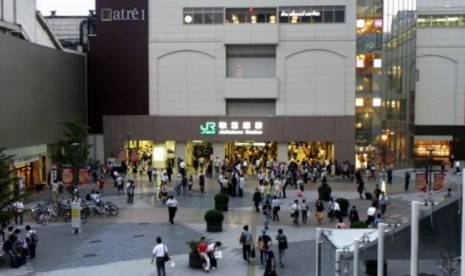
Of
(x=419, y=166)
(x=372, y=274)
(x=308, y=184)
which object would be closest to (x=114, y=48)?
(x=308, y=184)

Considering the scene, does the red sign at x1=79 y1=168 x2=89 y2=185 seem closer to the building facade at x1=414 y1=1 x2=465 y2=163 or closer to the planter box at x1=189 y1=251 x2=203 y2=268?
the planter box at x1=189 y1=251 x2=203 y2=268

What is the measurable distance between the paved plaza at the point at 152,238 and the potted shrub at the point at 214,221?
0.30 meters

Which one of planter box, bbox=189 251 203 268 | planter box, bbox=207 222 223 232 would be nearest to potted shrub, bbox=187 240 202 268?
planter box, bbox=189 251 203 268

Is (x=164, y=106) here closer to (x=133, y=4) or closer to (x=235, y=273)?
(x=133, y=4)

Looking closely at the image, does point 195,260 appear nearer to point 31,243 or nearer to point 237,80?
point 31,243

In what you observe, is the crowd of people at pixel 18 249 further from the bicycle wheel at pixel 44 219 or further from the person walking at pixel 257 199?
the person walking at pixel 257 199

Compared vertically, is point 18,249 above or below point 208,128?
below

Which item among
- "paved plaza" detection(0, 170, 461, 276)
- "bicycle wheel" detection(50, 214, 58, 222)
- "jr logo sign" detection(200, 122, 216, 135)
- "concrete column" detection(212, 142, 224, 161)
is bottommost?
"paved plaza" detection(0, 170, 461, 276)

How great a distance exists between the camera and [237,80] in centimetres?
4956

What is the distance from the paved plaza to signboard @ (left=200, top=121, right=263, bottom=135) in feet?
45.7

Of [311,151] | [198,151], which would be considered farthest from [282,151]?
[198,151]

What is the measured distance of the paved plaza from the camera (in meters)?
20.0

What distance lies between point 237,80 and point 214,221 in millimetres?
25557

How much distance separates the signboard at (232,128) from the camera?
49.7 metres
